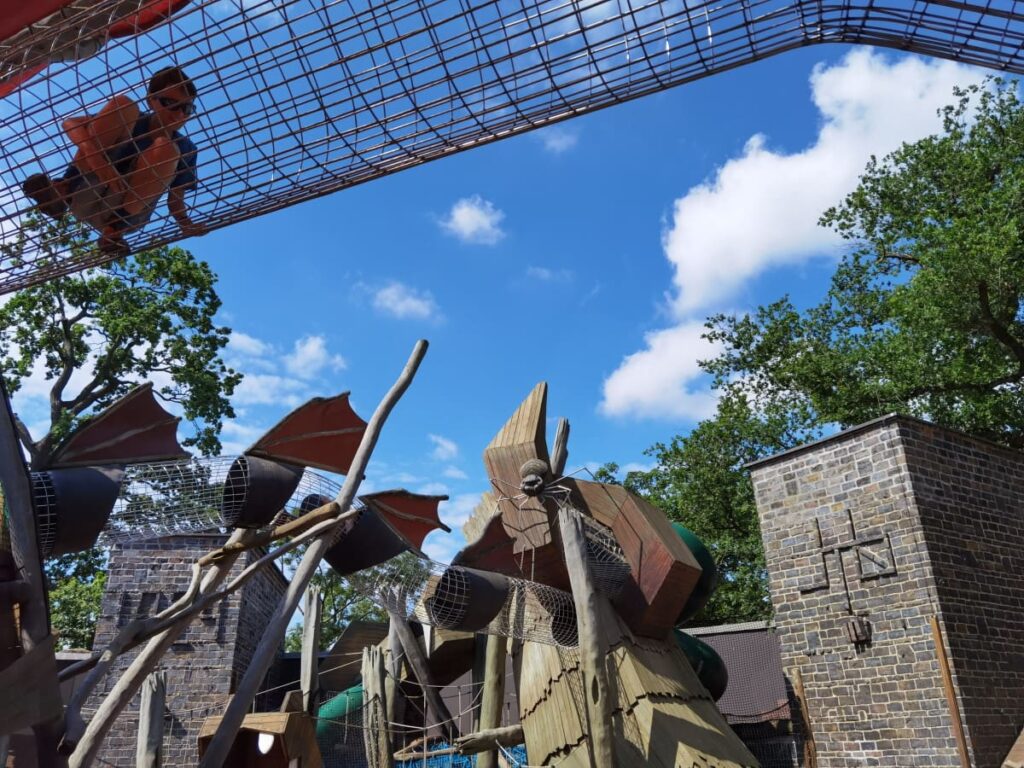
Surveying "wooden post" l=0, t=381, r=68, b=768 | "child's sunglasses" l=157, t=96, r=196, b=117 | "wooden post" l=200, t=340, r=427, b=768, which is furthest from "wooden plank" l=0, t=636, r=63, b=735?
"wooden post" l=200, t=340, r=427, b=768

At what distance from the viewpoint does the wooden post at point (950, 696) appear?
305 inches

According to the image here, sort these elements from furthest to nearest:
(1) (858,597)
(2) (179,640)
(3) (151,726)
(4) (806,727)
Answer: (2) (179,640) → (4) (806,727) → (1) (858,597) → (3) (151,726)

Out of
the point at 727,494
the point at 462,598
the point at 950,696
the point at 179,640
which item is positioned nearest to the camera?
the point at 462,598

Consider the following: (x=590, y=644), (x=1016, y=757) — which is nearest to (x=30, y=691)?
(x=590, y=644)

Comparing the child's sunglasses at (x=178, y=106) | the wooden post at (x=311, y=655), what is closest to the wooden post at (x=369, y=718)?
the wooden post at (x=311, y=655)

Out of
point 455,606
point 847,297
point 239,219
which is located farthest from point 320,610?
point 847,297

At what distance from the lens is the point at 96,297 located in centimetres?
1686

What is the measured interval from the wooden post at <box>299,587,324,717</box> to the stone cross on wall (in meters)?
5.57

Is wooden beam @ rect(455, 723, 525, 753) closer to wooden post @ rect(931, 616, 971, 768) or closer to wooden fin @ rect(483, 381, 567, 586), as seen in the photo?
wooden fin @ rect(483, 381, 567, 586)

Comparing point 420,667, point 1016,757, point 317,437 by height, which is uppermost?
point 317,437

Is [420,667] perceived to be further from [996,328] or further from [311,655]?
[996,328]

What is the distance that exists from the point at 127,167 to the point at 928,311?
15.1 metres

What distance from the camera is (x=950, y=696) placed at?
25.9 ft

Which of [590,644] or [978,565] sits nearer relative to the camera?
[590,644]
